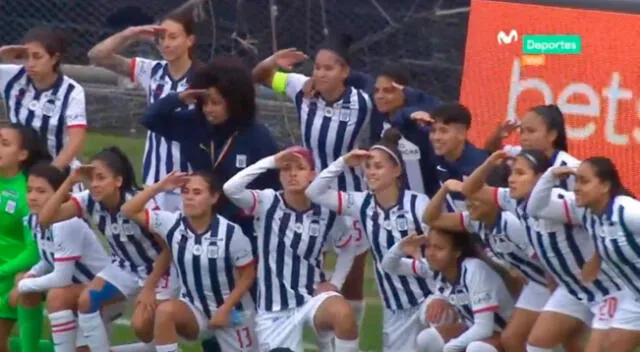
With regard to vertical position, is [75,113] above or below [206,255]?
above

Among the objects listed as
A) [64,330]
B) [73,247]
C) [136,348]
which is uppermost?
[73,247]

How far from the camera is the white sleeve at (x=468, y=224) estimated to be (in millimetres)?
9255

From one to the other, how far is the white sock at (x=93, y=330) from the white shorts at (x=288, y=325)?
0.81 metres

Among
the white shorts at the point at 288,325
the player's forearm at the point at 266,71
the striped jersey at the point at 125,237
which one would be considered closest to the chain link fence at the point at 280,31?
the player's forearm at the point at 266,71

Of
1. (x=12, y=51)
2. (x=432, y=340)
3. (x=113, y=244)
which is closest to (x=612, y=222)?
(x=432, y=340)

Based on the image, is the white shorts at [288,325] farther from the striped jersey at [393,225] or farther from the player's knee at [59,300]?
the player's knee at [59,300]

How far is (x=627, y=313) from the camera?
8672mm

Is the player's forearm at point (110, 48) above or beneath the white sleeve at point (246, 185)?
above

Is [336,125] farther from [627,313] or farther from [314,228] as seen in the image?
[627,313]

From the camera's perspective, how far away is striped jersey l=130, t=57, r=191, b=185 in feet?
33.8

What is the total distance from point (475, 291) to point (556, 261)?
470mm

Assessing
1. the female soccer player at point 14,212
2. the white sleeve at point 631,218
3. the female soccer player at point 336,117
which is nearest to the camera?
the white sleeve at point 631,218

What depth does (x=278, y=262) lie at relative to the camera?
9570 mm

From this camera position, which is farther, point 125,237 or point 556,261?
point 125,237
